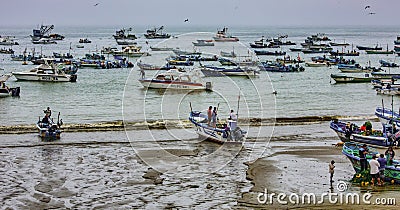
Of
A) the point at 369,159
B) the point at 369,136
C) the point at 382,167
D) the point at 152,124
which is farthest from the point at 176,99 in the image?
the point at 382,167

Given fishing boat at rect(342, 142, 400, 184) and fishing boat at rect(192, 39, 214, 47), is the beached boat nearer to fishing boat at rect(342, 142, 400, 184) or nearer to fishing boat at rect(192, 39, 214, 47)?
fishing boat at rect(342, 142, 400, 184)

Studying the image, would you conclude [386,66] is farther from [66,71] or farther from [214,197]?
[214,197]

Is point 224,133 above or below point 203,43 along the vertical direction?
below

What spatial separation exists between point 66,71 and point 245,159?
123ft

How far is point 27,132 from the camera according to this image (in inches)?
1054

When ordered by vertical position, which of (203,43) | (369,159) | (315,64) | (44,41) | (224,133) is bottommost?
(224,133)

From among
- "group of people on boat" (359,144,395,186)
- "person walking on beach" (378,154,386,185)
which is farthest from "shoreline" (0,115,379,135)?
"person walking on beach" (378,154,386,185)

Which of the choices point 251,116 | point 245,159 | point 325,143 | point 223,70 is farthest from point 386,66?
point 245,159

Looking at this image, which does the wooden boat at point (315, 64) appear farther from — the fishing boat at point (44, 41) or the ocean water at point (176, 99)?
the fishing boat at point (44, 41)

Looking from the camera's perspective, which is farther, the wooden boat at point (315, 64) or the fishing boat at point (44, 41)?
the fishing boat at point (44, 41)

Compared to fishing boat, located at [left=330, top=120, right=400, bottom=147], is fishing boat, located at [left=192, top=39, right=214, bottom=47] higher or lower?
higher

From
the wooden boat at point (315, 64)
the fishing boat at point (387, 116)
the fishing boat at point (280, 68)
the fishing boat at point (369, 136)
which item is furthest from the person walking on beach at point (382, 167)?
the wooden boat at point (315, 64)

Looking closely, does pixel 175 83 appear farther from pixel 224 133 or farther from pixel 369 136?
pixel 369 136

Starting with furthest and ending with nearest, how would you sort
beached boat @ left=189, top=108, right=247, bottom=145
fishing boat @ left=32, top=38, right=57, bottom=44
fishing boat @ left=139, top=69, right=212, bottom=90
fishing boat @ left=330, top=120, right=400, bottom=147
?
fishing boat @ left=32, top=38, right=57, bottom=44 → fishing boat @ left=139, top=69, right=212, bottom=90 → beached boat @ left=189, top=108, right=247, bottom=145 → fishing boat @ left=330, top=120, right=400, bottom=147
